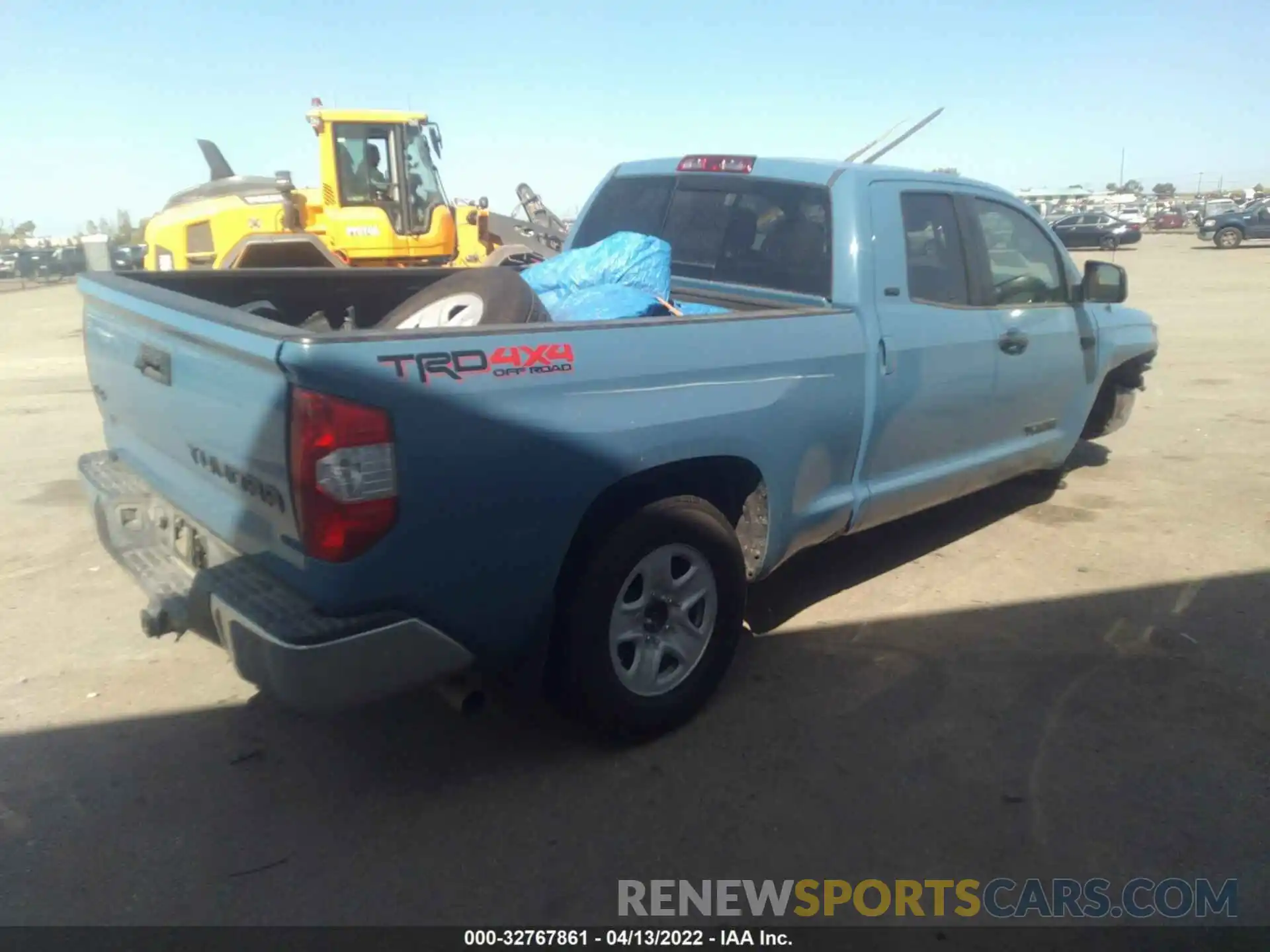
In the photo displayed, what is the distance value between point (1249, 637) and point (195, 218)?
12.6 m

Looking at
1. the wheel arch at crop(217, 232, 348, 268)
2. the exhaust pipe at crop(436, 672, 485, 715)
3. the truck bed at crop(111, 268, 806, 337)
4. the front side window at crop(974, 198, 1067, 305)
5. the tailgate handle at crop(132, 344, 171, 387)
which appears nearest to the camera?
the exhaust pipe at crop(436, 672, 485, 715)

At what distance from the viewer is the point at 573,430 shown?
2.87 meters

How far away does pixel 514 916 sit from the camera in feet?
8.60

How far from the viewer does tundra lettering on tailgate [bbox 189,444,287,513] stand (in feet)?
8.61

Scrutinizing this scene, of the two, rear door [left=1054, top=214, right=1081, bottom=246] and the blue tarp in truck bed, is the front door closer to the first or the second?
the blue tarp in truck bed

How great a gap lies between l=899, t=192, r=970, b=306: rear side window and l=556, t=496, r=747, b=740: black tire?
1.58 meters

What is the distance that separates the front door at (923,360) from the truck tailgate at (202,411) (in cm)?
239

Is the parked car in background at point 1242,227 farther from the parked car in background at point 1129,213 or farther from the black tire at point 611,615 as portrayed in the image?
the black tire at point 611,615

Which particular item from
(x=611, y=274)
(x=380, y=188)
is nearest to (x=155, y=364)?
(x=611, y=274)

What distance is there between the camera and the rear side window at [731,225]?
4184mm

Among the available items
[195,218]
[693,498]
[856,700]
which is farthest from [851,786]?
[195,218]

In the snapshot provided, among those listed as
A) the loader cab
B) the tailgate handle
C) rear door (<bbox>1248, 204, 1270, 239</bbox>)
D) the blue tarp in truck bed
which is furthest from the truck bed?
rear door (<bbox>1248, 204, 1270, 239</bbox>)

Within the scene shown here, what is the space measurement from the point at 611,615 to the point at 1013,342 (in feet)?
9.08

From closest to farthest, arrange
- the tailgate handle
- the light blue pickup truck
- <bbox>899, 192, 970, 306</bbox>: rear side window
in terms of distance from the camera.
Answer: the light blue pickup truck
the tailgate handle
<bbox>899, 192, 970, 306</bbox>: rear side window
